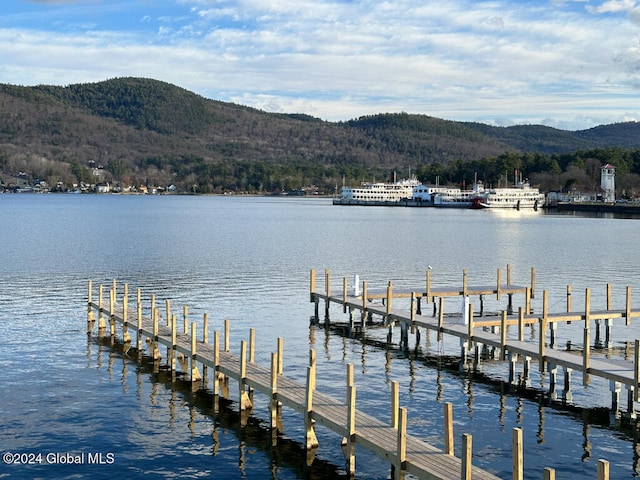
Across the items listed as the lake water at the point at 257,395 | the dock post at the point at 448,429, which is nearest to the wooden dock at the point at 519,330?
the lake water at the point at 257,395

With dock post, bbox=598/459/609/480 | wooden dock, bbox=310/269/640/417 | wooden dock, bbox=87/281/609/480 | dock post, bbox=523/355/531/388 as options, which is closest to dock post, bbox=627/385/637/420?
wooden dock, bbox=310/269/640/417

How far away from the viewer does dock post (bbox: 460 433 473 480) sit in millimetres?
17016

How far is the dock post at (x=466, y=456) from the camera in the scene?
17.0 metres

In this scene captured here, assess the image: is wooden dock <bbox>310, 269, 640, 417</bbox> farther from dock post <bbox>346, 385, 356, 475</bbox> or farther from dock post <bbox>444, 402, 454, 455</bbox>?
dock post <bbox>346, 385, 356, 475</bbox>

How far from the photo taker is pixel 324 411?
→ 22359mm

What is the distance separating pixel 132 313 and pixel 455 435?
59.6 ft

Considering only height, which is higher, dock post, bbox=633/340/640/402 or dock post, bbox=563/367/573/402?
dock post, bbox=633/340/640/402

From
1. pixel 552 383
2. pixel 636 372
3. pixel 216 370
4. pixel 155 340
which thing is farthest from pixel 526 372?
pixel 155 340

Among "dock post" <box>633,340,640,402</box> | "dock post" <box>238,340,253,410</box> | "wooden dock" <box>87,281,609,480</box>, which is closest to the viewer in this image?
"wooden dock" <box>87,281,609,480</box>

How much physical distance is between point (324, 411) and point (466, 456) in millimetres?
6004

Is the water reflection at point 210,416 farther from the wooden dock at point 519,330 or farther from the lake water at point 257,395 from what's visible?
the wooden dock at point 519,330

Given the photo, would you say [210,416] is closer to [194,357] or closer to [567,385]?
[194,357]

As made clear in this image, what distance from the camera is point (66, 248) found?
82.9 meters

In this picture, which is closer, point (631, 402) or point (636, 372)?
point (636, 372)
